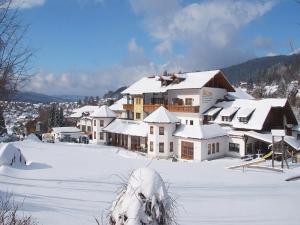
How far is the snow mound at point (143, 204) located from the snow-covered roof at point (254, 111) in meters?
29.9

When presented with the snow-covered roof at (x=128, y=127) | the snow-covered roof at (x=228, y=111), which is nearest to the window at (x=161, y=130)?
the snow-covered roof at (x=128, y=127)

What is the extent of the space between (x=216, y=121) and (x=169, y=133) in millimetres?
5100

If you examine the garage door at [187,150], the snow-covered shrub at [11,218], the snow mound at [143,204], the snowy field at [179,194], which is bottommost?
the garage door at [187,150]

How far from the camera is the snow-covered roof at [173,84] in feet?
126

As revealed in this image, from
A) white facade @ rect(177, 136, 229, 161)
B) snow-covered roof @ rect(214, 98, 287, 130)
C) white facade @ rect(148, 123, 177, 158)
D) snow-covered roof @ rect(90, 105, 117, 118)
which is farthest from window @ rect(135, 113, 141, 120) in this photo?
snow-covered roof @ rect(214, 98, 287, 130)

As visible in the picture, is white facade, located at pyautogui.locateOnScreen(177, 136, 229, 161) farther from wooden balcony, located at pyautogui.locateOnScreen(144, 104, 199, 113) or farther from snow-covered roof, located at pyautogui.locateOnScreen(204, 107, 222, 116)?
wooden balcony, located at pyautogui.locateOnScreen(144, 104, 199, 113)

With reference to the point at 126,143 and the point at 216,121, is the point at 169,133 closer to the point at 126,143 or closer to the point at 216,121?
the point at 216,121

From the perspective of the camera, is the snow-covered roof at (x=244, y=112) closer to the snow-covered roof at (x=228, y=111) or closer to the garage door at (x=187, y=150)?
the snow-covered roof at (x=228, y=111)

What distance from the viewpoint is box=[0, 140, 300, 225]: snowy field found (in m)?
9.86

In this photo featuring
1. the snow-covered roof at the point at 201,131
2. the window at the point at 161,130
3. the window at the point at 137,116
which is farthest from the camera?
the window at the point at 137,116

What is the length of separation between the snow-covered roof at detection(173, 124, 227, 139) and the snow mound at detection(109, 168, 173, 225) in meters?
28.5

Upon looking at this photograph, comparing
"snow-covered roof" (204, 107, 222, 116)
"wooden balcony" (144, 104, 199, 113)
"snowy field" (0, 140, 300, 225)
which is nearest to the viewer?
"snowy field" (0, 140, 300, 225)

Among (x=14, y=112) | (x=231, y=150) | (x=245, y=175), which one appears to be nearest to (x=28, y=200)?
(x=14, y=112)

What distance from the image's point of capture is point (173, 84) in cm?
4100
